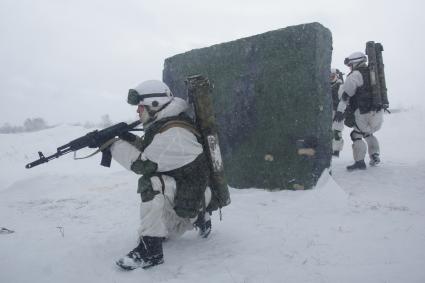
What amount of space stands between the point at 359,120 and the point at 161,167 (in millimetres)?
4715

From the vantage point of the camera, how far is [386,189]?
5488mm

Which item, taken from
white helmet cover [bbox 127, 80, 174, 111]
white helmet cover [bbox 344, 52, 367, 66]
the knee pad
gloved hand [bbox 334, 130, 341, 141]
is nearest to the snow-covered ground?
the knee pad

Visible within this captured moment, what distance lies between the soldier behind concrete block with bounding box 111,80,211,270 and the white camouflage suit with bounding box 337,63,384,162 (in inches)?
163

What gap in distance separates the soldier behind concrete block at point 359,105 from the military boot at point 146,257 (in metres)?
4.54

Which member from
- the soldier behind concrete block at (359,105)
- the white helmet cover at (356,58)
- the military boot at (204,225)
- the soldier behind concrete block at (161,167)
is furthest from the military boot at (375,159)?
the soldier behind concrete block at (161,167)

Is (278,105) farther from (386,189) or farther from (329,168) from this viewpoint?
(386,189)

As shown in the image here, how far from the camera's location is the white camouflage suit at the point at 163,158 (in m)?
3.27

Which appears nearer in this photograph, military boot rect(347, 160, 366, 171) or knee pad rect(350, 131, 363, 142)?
military boot rect(347, 160, 366, 171)

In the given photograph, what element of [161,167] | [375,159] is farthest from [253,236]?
[375,159]

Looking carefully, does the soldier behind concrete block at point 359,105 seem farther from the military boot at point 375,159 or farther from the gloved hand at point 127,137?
the gloved hand at point 127,137

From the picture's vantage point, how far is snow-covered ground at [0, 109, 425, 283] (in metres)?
3.06

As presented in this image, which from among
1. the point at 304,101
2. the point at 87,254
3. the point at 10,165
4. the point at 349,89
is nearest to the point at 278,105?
the point at 304,101

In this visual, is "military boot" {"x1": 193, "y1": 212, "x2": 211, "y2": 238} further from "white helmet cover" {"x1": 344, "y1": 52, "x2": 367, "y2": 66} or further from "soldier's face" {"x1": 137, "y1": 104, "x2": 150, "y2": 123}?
"white helmet cover" {"x1": 344, "y1": 52, "x2": 367, "y2": 66}

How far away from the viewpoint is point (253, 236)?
3887 millimetres
